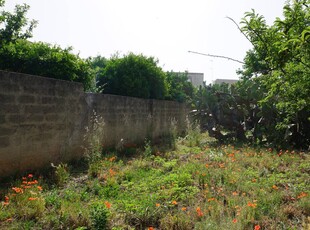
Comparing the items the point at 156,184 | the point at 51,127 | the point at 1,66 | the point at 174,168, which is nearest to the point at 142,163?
the point at 174,168

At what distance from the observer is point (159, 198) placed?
3.98 meters

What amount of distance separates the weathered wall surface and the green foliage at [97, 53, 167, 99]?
1393 mm

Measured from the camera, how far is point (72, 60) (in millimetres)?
6375

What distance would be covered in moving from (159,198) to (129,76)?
20.5 ft

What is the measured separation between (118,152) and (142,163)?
5.45 ft

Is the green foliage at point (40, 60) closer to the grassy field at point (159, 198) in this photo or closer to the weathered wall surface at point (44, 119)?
the weathered wall surface at point (44, 119)

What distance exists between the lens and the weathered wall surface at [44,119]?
15.1 ft

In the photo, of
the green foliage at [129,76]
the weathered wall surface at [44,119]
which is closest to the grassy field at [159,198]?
the weathered wall surface at [44,119]

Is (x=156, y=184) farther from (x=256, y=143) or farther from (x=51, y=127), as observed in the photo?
(x=256, y=143)

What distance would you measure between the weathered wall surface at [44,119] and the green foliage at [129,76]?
1393mm

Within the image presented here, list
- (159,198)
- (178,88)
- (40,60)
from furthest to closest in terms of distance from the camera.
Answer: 1. (178,88)
2. (40,60)
3. (159,198)

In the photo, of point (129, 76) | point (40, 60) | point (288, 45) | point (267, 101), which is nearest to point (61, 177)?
point (40, 60)

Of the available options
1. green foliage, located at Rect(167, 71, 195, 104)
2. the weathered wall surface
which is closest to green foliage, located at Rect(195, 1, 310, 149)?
green foliage, located at Rect(167, 71, 195, 104)

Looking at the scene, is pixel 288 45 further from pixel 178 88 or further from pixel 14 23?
pixel 178 88
